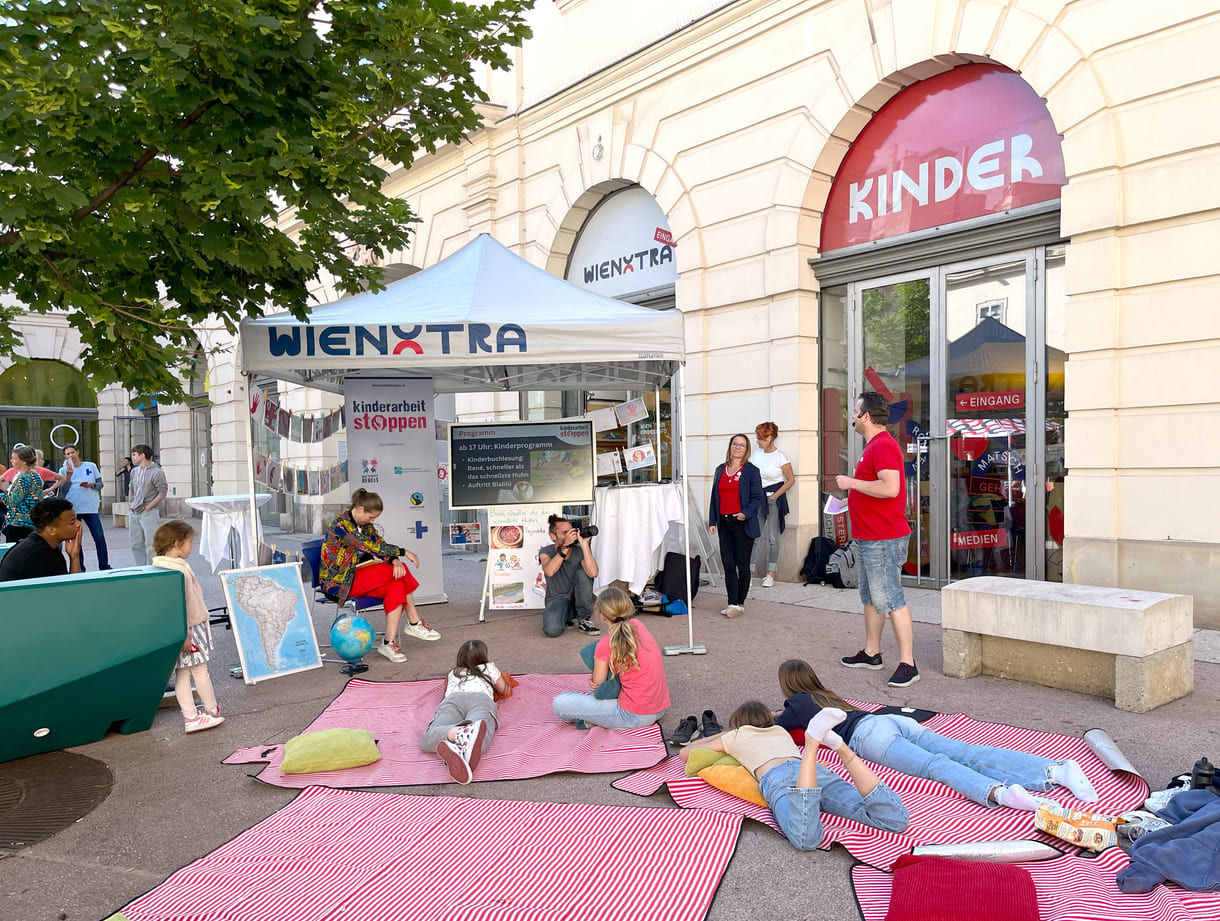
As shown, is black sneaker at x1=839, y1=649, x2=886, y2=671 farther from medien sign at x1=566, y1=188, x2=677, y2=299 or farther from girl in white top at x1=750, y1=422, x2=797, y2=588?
medien sign at x1=566, y1=188, x2=677, y2=299

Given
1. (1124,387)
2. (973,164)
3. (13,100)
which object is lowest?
(1124,387)

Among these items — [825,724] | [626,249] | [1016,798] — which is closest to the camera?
[825,724]

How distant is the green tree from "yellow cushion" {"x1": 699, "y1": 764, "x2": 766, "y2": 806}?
10.6ft

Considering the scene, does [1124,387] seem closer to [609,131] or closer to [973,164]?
[973,164]

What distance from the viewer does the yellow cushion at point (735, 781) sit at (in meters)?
3.87

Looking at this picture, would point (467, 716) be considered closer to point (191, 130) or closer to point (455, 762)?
point (455, 762)

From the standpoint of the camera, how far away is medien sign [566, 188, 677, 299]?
1212cm

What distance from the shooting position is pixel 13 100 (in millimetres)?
3516

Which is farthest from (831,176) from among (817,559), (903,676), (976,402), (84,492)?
(84,492)

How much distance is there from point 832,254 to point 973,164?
1.69 m

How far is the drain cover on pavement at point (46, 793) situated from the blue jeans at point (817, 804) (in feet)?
10.2

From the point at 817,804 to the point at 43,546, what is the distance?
16.3ft

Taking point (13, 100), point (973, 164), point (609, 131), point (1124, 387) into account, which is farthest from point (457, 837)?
point (609, 131)

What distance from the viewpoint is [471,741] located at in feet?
14.7
